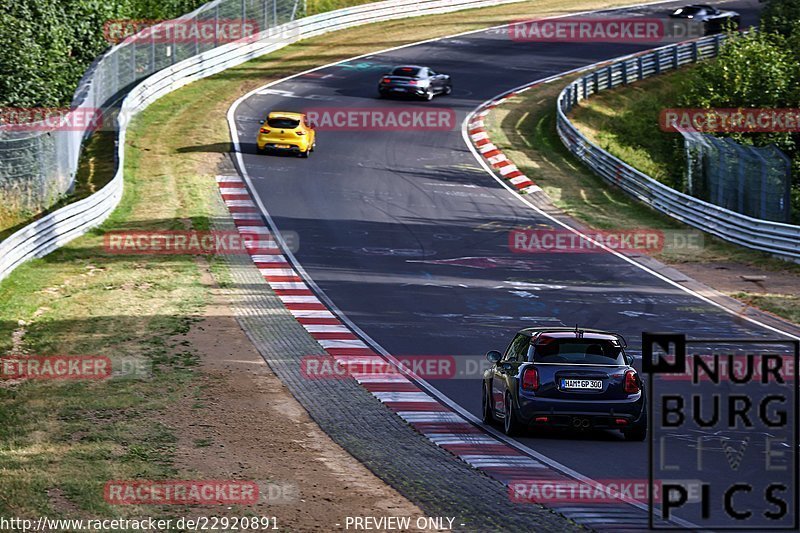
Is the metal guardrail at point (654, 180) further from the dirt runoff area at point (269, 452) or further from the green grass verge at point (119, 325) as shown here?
the dirt runoff area at point (269, 452)

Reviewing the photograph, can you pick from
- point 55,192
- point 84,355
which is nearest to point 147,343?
point 84,355

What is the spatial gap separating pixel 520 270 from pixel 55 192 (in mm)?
12703

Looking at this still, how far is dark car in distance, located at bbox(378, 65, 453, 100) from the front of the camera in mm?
47562

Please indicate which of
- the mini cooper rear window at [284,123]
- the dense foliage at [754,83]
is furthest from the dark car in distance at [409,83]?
the dense foliage at [754,83]

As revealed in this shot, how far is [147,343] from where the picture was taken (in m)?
20.4

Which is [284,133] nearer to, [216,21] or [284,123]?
[284,123]

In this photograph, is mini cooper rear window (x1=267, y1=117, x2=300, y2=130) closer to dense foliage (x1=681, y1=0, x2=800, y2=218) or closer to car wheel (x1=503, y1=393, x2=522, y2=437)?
dense foliage (x1=681, y1=0, x2=800, y2=218)

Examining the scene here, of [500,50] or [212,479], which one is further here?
[500,50]

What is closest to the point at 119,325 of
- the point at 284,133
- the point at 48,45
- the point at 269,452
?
the point at 269,452

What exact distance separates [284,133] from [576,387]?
87.4 ft

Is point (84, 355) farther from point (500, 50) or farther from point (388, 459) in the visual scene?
point (500, 50)

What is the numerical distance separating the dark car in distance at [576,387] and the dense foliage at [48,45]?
3081 centimetres

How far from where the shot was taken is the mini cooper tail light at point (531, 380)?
1469 centimetres

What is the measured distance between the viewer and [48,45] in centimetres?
4588
